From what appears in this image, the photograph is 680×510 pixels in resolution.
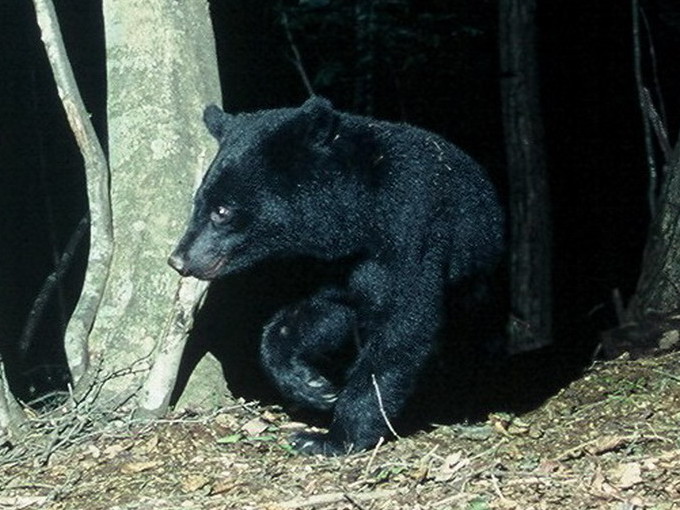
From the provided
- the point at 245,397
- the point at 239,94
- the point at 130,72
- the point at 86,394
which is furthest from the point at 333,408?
the point at 239,94

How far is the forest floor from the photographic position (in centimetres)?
445

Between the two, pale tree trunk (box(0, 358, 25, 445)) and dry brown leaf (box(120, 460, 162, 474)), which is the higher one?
pale tree trunk (box(0, 358, 25, 445))

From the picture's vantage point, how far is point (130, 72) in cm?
561

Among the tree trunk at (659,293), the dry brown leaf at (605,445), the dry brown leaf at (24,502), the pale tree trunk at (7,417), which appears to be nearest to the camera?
the dry brown leaf at (24,502)

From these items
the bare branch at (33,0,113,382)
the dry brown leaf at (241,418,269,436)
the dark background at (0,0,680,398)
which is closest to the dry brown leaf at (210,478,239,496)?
the dry brown leaf at (241,418,269,436)

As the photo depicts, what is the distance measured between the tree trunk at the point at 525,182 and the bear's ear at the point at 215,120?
3.94m

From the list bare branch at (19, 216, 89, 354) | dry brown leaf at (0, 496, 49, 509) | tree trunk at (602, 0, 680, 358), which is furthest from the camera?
bare branch at (19, 216, 89, 354)

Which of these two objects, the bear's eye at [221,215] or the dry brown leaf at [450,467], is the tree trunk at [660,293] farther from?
the bear's eye at [221,215]

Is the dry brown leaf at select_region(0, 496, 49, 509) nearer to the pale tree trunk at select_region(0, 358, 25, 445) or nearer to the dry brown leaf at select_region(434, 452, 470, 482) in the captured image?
the pale tree trunk at select_region(0, 358, 25, 445)

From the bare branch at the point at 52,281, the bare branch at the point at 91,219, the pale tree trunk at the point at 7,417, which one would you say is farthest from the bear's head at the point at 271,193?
the bare branch at the point at 52,281

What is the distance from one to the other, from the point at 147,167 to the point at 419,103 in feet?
18.1

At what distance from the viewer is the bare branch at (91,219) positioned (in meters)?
5.40

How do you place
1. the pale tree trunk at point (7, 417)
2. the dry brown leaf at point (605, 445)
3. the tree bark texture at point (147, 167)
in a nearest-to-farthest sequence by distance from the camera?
the dry brown leaf at point (605, 445) → the pale tree trunk at point (7, 417) → the tree bark texture at point (147, 167)

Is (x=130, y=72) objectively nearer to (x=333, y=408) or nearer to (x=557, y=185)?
(x=333, y=408)
